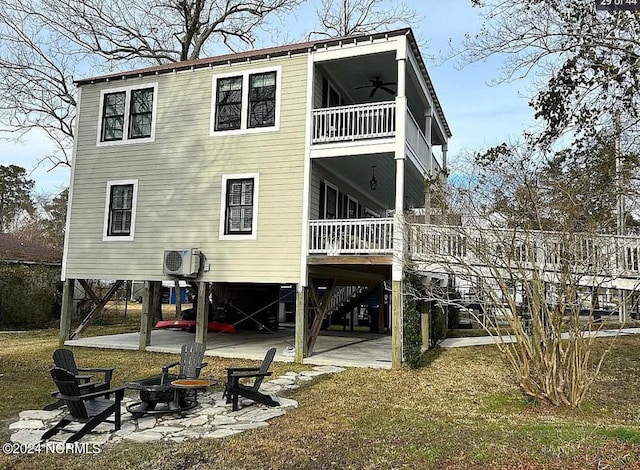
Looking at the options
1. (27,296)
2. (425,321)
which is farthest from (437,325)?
(27,296)

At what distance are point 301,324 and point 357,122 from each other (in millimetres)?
4681

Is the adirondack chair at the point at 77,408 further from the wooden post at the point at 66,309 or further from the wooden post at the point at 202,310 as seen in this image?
the wooden post at the point at 66,309

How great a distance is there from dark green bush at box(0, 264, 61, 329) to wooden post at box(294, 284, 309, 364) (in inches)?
515

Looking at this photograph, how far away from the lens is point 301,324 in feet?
36.3

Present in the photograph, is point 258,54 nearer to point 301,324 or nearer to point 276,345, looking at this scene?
point 301,324

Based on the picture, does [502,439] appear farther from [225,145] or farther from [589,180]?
[225,145]

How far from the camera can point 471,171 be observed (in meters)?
9.69

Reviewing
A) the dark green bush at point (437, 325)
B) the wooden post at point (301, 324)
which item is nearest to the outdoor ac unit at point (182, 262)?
the wooden post at point (301, 324)

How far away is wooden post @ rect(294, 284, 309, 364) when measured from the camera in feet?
36.0

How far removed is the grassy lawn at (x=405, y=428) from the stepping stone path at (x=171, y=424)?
0.21 metres

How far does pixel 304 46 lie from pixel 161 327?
36.0ft

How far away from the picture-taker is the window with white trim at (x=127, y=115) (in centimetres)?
1303

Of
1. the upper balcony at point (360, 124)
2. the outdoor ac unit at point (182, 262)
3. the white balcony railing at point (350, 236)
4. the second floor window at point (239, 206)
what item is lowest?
the outdoor ac unit at point (182, 262)

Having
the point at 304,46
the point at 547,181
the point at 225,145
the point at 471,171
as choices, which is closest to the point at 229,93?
the point at 225,145
